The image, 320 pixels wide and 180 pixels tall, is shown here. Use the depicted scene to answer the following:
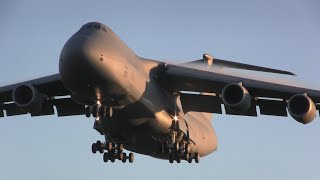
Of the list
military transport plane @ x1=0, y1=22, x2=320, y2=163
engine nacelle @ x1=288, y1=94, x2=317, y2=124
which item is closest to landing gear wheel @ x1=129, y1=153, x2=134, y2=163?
military transport plane @ x1=0, y1=22, x2=320, y2=163

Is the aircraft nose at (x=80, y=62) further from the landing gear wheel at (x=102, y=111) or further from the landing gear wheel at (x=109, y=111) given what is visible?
the landing gear wheel at (x=109, y=111)

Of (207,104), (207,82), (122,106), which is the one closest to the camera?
(122,106)

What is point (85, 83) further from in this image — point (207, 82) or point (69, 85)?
point (207, 82)

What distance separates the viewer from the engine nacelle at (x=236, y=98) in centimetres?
1702

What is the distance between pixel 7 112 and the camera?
848 inches

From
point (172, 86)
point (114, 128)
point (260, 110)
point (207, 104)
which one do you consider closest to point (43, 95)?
point (114, 128)

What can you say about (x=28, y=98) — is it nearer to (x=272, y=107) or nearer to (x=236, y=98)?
(x=236, y=98)

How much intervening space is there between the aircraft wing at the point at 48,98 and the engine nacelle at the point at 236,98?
492cm

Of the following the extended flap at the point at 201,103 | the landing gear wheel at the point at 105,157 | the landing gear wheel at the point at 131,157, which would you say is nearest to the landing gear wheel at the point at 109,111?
the landing gear wheel at the point at 105,157

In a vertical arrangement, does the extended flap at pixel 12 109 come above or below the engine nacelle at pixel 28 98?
below

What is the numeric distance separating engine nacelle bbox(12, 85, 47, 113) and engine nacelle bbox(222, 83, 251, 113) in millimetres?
5167

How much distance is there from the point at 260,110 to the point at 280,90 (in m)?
1.73

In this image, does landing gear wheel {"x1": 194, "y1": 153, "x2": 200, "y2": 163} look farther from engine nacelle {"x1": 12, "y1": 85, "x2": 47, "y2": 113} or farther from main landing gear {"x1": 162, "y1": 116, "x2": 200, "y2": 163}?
engine nacelle {"x1": 12, "y1": 85, "x2": 47, "y2": 113}

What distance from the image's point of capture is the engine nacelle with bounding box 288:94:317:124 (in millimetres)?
16922
